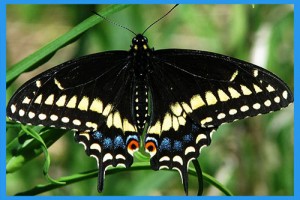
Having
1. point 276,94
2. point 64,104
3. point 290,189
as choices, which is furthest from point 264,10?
point 64,104

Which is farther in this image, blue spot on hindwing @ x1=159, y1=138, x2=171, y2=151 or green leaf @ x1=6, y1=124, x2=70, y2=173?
blue spot on hindwing @ x1=159, y1=138, x2=171, y2=151

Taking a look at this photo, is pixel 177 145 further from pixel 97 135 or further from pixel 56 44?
pixel 56 44

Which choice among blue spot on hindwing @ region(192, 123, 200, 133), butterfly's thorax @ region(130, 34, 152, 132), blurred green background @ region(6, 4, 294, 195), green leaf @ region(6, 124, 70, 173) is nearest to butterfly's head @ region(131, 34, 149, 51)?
butterfly's thorax @ region(130, 34, 152, 132)

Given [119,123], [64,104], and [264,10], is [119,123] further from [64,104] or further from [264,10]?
[264,10]

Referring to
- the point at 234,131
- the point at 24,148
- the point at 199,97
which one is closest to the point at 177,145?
the point at 199,97

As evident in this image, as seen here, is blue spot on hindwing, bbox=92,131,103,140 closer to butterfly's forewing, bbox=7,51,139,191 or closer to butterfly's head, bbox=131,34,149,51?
butterfly's forewing, bbox=7,51,139,191

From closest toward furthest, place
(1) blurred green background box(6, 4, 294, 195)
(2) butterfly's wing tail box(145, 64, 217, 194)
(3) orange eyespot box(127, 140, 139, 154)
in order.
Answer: (3) orange eyespot box(127, 140, 139, 154) → (2) butterfly's wing tail box(145, 64, 217, 194) → (1) blurred green background box(6, 4, 294, 195)
